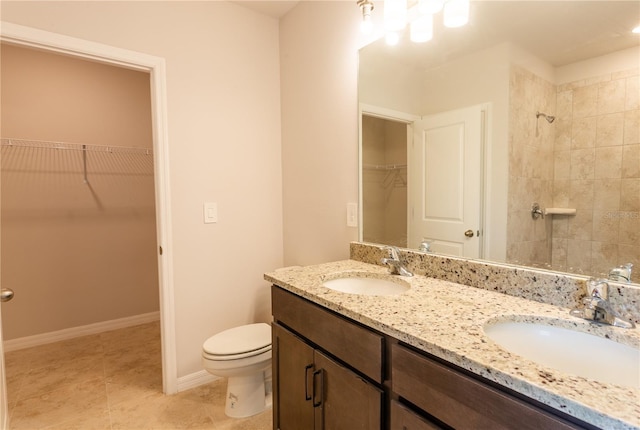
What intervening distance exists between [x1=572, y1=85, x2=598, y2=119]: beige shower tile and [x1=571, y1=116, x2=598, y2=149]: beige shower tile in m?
0.02

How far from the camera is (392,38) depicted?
1.55m

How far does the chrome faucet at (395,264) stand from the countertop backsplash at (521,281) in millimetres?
55

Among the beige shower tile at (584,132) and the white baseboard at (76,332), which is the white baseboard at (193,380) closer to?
the white baseboard at (76,332)

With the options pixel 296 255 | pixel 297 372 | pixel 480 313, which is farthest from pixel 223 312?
pixel 480 313

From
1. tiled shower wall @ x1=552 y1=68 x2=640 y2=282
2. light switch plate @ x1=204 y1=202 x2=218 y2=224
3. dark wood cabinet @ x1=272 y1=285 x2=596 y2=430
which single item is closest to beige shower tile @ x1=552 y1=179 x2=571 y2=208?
tiled shower wall @ x1=552 y1=68 x2=640 y2=282

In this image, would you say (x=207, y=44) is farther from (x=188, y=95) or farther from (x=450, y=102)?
(x=450, y=102)

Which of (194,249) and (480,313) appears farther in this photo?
(194,249)

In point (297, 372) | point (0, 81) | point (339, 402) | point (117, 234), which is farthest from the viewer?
point (117, 234)

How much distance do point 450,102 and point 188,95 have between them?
1.54 metres

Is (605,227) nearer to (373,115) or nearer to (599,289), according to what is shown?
(599,289)

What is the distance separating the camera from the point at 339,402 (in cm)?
105

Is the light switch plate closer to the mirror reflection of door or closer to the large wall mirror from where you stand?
the mirror reflection of door

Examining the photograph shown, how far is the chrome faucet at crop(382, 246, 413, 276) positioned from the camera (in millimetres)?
1404

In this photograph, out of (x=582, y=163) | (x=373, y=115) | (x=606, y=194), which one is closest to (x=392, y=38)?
(x=373, y=115)
